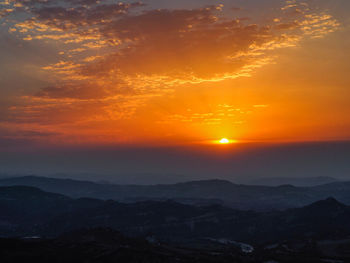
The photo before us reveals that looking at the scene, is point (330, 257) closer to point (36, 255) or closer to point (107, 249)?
point (107, 249)

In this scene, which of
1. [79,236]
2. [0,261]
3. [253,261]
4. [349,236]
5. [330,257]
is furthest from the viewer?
[349,236]

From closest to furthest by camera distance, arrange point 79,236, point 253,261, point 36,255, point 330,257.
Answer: point 36,255 < point 253,261 < point 330,257 < point 79,236

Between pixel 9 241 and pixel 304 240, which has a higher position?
pixel 9 241

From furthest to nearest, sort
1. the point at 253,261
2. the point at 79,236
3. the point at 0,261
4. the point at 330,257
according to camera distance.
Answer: the point at 79,236 → the point at 330,257 → the point at 253,261 → the point at 0,261

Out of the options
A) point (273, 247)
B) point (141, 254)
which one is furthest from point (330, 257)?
point (141, 254)

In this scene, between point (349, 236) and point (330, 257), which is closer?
point (330, 257)

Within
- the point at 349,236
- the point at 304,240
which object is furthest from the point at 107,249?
the point at 349,236

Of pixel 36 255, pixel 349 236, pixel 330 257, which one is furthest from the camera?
pixel 349 236

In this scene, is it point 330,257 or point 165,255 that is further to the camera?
point 330,257

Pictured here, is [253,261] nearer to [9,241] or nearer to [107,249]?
[107,249]
